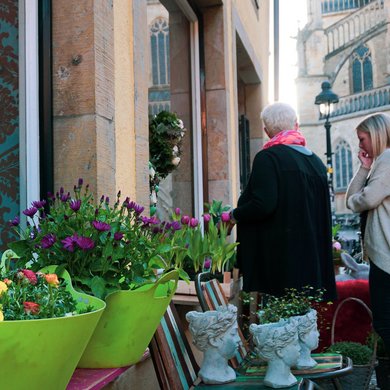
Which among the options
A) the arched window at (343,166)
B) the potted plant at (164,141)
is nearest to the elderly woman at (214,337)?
the potted plant at (164,141)

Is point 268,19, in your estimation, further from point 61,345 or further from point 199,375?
point 61,345

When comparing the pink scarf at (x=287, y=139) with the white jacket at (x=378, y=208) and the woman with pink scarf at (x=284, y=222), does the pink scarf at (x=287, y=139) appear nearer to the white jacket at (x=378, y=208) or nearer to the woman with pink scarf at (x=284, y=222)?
the woman with pink scarf at (x=284, y=222)

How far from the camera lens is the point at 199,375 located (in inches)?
94.2

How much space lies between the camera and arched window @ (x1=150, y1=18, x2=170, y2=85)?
212 inches

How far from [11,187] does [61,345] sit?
1.55 m

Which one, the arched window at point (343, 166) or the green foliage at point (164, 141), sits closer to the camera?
the green foliage at point (164, 141)

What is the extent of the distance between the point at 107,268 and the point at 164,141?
2.55 metres

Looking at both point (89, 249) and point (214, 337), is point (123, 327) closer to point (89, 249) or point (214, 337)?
point (89, 249)

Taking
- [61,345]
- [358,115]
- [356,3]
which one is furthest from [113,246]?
[356,3]

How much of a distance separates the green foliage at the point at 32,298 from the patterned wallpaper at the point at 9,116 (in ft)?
3.93

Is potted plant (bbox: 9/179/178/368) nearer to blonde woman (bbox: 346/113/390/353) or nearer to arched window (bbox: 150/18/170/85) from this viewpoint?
blonde woman (bbox: 346/113/390/353)

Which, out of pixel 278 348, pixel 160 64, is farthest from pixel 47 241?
pixel 160 64

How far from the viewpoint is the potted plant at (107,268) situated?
5.21 feet

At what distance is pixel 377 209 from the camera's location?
132 inches
